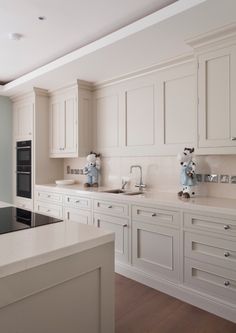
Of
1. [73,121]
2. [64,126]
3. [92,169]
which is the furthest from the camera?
[64,126]

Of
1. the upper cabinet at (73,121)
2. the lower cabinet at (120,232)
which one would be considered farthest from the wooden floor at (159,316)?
the upper cabinet at (73,121)

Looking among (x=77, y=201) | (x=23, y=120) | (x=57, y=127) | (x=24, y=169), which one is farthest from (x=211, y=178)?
(x=23, y=120)

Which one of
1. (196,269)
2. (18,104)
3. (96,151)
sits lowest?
(196,269)

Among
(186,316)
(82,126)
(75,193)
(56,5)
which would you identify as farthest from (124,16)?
(186,316)

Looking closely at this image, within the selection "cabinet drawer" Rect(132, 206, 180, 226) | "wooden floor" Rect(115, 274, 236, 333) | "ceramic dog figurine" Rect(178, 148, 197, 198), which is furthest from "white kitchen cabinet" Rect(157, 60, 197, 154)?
"wooden floor" Rect(115, 274, 236, 333)

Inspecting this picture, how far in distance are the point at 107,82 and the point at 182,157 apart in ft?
5.33

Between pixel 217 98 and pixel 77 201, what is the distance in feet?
6.67

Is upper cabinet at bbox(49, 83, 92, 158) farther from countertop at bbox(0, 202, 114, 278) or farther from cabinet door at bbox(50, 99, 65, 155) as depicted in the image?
countertop at bbox(0, 202, 114, 278)

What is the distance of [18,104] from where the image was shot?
464 centimetres

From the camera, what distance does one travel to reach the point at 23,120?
4516 millimetres

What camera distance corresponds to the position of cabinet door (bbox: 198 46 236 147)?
2.28 m

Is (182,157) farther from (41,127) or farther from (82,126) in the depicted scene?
(41,127)

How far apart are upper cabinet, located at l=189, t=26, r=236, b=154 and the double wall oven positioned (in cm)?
289

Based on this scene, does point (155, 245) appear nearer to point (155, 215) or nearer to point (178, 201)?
point (155, 215)
